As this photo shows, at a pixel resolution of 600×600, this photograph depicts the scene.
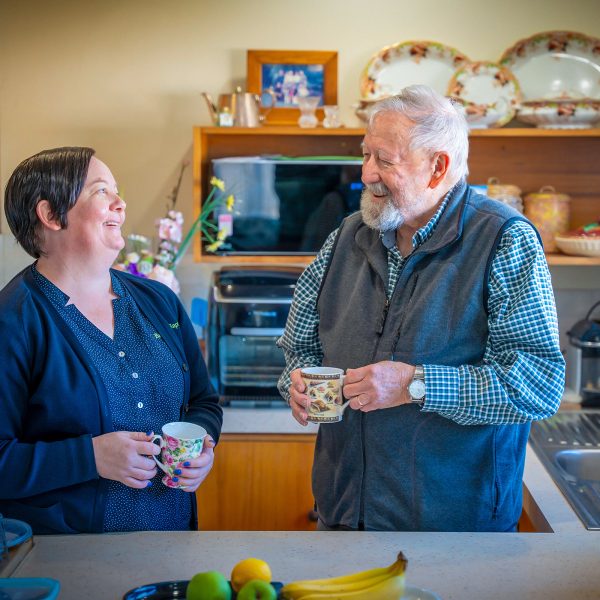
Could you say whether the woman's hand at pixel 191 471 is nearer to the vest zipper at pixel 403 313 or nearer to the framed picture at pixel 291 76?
the vest zipper at pixel 403 313

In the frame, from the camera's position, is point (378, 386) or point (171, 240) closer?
point (378, 386)

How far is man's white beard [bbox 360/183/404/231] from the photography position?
163cm

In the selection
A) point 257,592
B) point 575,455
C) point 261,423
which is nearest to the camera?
point 257,592

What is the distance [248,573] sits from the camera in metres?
1.15

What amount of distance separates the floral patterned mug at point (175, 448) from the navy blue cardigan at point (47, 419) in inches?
4.7

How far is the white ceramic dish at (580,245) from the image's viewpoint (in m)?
2.77

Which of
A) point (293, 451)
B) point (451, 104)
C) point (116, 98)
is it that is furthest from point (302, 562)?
point (116, 98)

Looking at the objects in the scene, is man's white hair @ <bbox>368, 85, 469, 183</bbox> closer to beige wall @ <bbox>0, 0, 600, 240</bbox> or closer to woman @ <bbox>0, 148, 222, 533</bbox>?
woman @ <bbox>0, 148, 222, 533</bbox>

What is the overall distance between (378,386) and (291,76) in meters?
1.69

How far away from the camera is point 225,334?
271 centimetres

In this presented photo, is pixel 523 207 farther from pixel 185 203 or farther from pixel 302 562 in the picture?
pixel 302 562

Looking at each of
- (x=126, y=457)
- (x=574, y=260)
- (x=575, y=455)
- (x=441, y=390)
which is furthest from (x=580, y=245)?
(x=126, y=457)

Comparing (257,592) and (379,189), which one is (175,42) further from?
(257,592)

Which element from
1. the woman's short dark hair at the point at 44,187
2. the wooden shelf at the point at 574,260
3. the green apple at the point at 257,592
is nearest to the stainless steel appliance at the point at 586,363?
the wooden shelf at the point at 574,260
